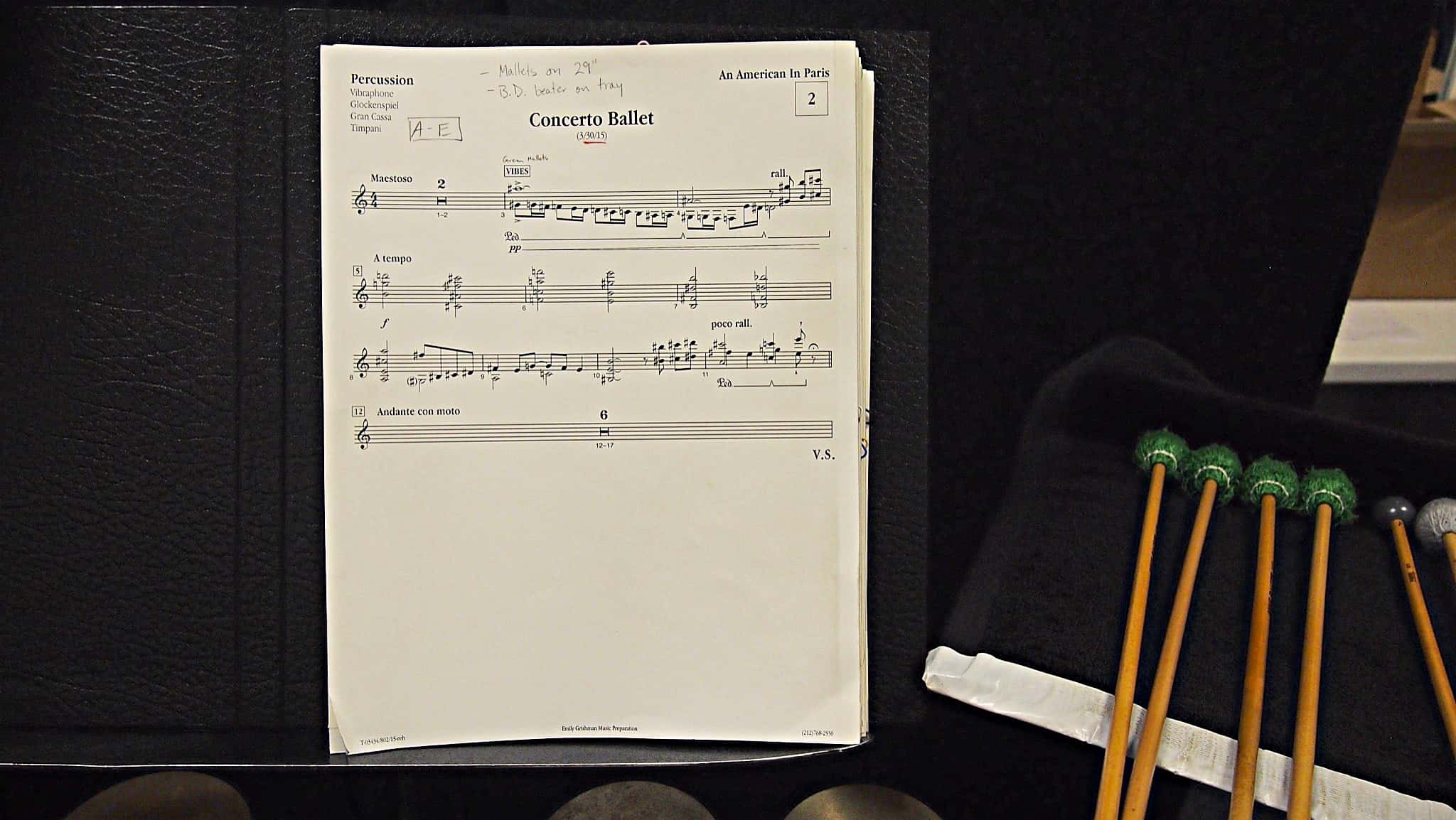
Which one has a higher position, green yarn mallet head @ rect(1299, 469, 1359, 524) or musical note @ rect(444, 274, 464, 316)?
musical note @ rect(444, 274, 464, 316)

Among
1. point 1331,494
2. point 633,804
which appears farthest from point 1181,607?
point 633,804

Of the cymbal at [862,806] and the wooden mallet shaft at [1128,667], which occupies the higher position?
the wooden mallet shaft at [1128,667]

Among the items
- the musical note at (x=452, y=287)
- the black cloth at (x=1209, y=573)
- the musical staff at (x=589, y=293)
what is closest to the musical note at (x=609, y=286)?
the musical staff at (x=589, y=293)

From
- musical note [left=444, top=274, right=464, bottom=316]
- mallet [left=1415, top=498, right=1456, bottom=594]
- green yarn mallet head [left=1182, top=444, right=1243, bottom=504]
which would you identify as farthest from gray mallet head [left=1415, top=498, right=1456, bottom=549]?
musical note [left=444, top=274, right=464, bottom=316]

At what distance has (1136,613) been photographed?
65 centimetres

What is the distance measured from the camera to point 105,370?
0.68 meters

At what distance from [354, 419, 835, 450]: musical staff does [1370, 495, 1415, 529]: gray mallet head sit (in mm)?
438

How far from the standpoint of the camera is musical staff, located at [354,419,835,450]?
0.67 m

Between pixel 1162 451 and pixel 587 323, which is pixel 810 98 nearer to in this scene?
pixel 587 323

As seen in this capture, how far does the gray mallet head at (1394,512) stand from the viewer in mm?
676

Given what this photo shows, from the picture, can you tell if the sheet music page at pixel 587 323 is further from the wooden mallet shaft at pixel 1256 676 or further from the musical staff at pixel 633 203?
the wooden mallet shaft at pixel 1256 676

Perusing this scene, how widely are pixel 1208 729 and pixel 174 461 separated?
0.79 m

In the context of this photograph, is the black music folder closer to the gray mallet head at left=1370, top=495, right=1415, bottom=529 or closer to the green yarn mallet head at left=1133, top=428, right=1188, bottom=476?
the green yarn mallet head at left=1133, top=428, right=1188, bottom=476

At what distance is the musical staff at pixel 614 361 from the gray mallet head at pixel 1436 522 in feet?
1.48
